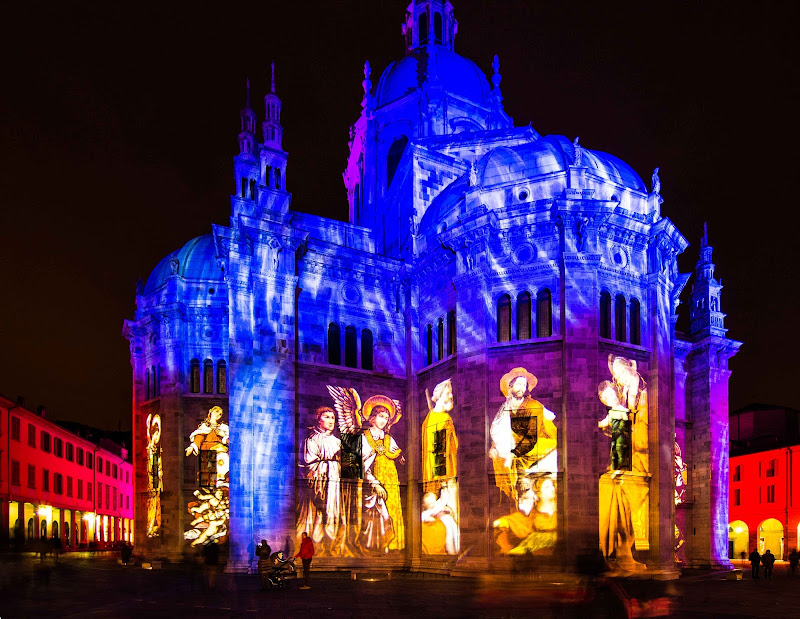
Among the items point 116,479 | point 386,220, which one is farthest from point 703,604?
point 116,479

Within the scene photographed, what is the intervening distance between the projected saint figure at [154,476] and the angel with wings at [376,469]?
14279 millimetres

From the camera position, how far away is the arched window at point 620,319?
35.6 meters

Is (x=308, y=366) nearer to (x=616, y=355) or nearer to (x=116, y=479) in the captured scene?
(x=616, y=355)

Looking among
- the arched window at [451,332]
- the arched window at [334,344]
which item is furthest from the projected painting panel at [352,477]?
the arched window at [451,332]

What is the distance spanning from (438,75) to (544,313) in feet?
71.9

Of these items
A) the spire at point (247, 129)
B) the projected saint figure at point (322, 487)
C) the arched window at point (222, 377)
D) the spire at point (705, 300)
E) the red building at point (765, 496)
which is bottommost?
the red building at point (765, 496)

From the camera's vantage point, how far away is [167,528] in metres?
46.2

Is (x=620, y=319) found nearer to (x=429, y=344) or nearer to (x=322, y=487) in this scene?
(x=429, y=344)

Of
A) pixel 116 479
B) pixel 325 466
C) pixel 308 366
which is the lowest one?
pixel 116 479

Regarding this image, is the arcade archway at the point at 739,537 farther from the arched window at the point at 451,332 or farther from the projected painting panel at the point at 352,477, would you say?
the arched window at the point at 451,332

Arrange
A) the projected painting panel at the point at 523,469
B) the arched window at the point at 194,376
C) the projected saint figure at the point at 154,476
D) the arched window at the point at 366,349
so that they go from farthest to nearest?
the arched window at the point at 194,376, the projected saint figure at the point at 154,476, the arched window at the point at 366,349, the projected painting panel at the point at 523,469

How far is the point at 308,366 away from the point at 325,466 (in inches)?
189

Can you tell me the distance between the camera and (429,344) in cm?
4138

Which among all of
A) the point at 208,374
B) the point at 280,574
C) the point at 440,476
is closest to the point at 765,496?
the point at 440,476
